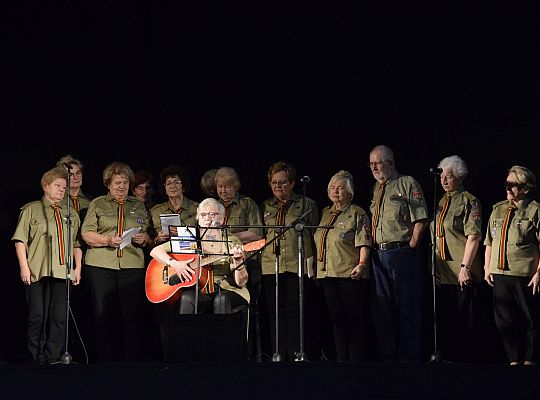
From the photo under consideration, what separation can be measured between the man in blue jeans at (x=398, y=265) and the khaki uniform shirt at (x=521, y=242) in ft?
1.74

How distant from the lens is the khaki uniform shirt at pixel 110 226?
8016 mm

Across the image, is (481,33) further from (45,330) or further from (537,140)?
(45,330)

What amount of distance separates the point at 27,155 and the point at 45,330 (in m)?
1.64

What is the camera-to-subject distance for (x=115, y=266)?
8.02m

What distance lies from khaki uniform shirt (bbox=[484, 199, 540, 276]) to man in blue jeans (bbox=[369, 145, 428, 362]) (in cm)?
53

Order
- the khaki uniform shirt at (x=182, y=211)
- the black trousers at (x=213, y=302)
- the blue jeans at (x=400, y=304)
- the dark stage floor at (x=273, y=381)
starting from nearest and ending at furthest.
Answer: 1. the dark stage floor at (x=273, y=381)
2. the black trousers at (x=213, y=302)
3. the blue jeans at (x=400, y=304)
4. the khaki uniform shirt at (x=182, y=211)

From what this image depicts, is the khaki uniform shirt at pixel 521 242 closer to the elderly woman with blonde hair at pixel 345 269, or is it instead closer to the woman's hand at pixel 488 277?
the woman's hand at pixel 488 277

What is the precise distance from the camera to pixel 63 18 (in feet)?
29.9

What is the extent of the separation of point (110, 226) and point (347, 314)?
1.87 meters

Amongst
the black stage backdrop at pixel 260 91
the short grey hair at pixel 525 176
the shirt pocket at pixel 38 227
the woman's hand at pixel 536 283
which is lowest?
the woman's hand at pixel 536 283

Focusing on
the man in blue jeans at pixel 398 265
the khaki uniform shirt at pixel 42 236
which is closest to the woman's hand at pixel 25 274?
the khaki uniform shirt at pixel 42 236

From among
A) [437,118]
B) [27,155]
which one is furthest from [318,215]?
[27,155]

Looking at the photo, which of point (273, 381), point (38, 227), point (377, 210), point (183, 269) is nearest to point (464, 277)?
point (377, 210)

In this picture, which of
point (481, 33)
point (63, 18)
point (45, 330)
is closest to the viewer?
point (45, 330)
